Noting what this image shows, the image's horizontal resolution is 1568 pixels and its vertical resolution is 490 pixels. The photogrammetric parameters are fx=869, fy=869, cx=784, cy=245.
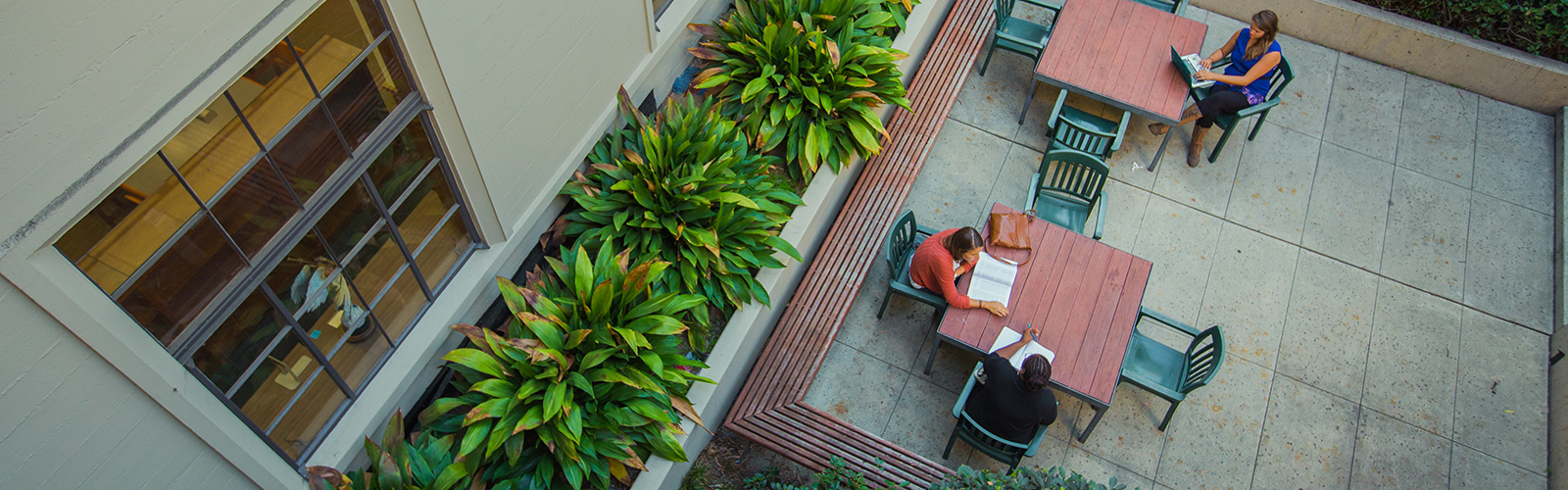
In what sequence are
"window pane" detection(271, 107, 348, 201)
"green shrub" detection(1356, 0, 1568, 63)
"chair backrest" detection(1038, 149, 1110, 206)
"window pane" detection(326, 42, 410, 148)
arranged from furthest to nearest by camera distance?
"green shrub" detection(1356, 0, 1568, 63) → "chair backrest" detection(1038, 149, 1110, 206) → "window pane" detection(326, 42, 410, 148) → "window pane" detection(271, 107, 348, 201)

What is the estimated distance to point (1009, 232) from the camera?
19.7 feet

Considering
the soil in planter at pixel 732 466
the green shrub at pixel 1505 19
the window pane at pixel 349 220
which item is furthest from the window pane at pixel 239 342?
the green shrub at pixel 1505 19

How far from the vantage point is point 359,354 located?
4.75 meters

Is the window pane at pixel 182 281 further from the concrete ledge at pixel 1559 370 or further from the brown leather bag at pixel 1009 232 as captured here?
the concrete ledge at pixel 1559 370

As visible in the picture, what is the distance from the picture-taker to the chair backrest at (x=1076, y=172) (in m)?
6.38

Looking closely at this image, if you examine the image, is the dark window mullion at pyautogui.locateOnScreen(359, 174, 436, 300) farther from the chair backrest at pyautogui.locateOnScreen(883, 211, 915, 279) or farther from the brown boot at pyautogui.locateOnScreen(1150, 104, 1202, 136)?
the brown boot at pyautogui.locateOnScreen(1150, 104, 1202, 136)

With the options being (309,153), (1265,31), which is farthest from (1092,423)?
(309,153)

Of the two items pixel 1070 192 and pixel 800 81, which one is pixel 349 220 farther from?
pixel 1070 192

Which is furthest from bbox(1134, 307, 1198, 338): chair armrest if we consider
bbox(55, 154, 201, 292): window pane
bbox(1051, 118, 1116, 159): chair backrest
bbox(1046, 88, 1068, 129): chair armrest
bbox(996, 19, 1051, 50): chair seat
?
bbox(55, 154, 201, 292): window pane

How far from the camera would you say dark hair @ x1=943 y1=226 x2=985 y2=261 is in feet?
18.3

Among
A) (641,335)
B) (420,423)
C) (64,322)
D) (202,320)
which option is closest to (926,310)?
(641,335)

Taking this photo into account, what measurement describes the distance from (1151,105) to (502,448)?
5562 millimetres

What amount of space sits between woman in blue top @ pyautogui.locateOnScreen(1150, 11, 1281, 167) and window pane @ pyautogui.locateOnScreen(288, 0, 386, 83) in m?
6.30

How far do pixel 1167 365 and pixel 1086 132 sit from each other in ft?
6.20
